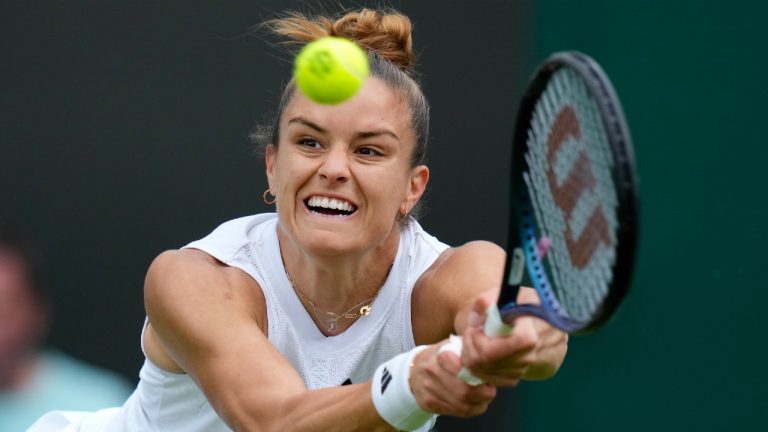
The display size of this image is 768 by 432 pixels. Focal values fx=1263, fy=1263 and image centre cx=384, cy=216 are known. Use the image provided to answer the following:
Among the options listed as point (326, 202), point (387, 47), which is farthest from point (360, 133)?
point (387, 47)

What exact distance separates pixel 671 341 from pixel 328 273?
45.9 inches

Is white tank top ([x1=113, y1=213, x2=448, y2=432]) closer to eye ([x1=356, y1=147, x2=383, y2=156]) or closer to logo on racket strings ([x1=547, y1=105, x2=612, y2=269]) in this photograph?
eye ([x1=356, y1=147, x2=383, y2=156])

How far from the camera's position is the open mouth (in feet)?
8.64

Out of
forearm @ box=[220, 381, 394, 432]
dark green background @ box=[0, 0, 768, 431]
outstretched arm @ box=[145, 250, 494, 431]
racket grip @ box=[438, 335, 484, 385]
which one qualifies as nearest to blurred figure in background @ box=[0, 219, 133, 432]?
dark green background @ box=[0, 0, 768, 431]

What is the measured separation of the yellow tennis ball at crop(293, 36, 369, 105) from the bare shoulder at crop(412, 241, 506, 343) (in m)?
0.48

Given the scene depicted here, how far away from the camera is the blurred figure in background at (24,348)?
143 inches

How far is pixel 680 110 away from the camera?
139 inches

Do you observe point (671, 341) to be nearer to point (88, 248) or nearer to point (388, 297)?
point (388, 297)

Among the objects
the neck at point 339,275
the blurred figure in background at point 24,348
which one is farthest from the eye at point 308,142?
the blurred figure in background at point 24,348

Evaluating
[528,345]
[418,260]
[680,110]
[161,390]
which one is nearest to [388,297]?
[418,260]

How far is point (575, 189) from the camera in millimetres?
1906

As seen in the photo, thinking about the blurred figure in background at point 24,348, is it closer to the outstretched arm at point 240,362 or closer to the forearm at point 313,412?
the outstretched arm at point 240,362

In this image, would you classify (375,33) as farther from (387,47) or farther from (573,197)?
(573,197)

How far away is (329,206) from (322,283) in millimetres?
281
